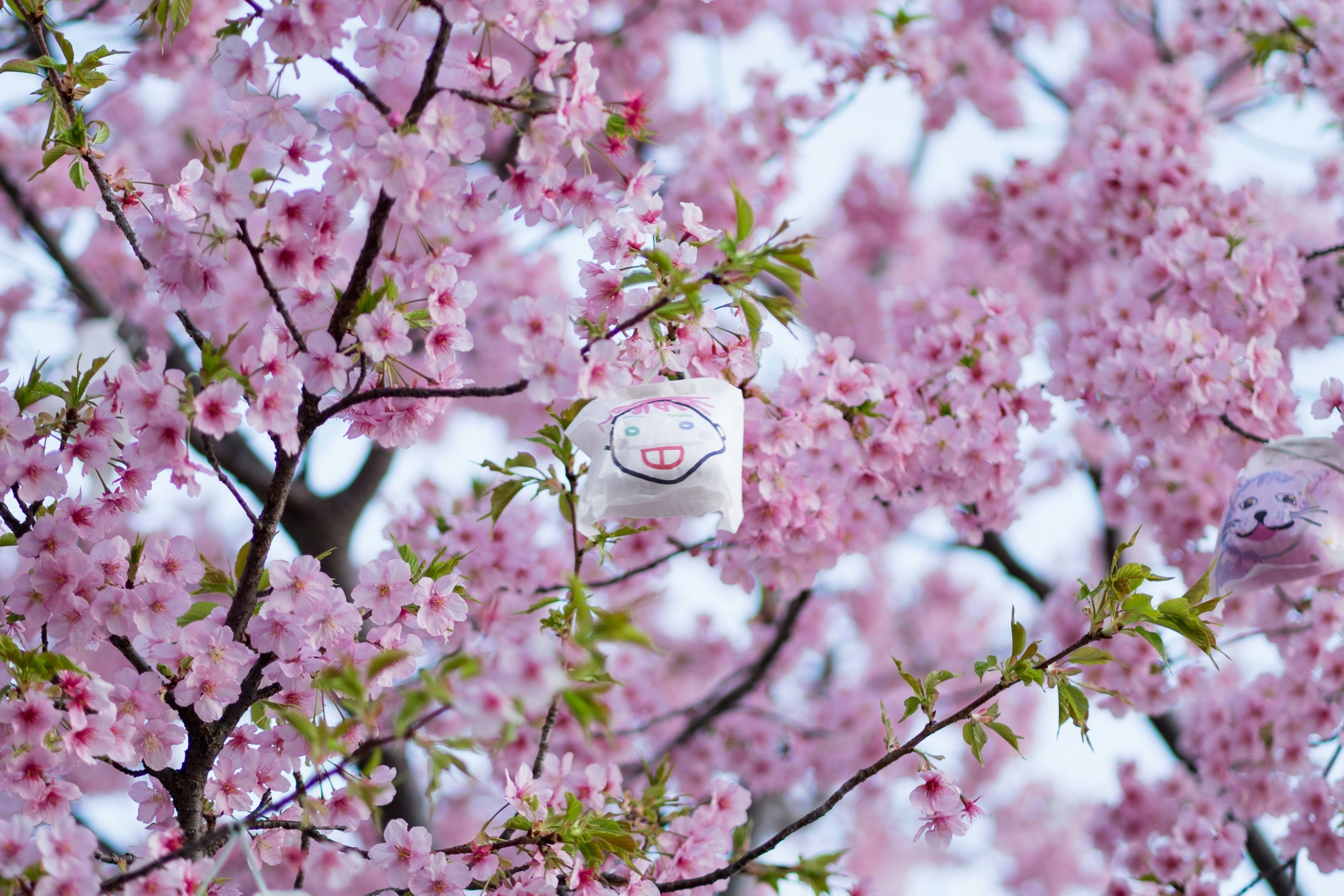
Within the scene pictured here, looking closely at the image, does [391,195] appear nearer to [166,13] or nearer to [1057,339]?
[166,13]

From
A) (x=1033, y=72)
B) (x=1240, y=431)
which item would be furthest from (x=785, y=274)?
(x=1033, y=72)

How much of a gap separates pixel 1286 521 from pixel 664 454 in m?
1.67

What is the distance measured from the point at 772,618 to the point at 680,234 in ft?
11.5

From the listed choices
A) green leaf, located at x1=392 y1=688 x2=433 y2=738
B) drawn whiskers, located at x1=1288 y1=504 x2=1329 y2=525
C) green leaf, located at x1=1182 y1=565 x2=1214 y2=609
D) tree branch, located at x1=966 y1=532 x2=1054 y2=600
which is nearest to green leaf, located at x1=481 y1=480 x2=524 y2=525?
green leaf, located at x1=392 y1=688 x2=433 y2=738

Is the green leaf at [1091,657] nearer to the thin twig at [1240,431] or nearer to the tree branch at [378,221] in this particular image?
the thin twig at [1240,431]

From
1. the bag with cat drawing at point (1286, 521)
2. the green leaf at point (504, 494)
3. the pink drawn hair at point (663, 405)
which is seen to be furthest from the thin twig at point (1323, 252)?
the green leaf at point (504, 494)

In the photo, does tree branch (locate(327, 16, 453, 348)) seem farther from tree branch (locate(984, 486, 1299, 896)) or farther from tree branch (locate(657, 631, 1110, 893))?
tree branch (locate(984, 486, 1299, 896))

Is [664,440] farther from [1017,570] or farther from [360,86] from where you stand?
[1017,570]

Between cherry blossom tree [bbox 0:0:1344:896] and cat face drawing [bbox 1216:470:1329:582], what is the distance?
1.07 feet

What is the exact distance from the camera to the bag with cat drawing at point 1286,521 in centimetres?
268

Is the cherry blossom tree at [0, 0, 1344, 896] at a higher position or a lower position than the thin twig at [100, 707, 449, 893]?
higher

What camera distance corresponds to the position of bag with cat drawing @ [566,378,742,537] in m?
2.14

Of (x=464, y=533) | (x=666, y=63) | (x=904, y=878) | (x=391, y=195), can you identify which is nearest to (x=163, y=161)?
(x=666, y=63)

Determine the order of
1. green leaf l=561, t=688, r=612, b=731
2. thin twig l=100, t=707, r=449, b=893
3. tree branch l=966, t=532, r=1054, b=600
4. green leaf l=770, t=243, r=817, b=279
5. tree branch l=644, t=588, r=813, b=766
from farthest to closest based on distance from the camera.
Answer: tree branch l=966, t=532, r=1054, b=600, tree branch l=644, t=588, r=813, b=766, green leaf l=770, t=243, r=817, b=279, thin twig l=100, t=707, r=449, b=893, green leaf l=561, t=688, r=612, b=731
